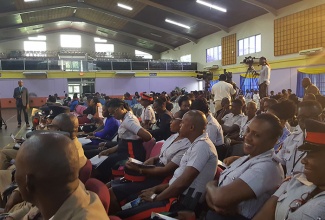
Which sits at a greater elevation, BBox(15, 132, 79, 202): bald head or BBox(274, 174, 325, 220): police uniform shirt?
BBox(15, 132, 79, 202): bald head

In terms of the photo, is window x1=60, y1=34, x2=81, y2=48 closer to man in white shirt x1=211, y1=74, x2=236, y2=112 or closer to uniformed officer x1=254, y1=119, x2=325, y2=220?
man in white shirt x1=211, y1=74, x2=236, y2=112

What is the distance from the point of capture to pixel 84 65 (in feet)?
67.4

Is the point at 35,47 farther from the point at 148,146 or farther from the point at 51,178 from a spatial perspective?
the point at 51,178

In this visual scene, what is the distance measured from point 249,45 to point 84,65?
1032 centimetres

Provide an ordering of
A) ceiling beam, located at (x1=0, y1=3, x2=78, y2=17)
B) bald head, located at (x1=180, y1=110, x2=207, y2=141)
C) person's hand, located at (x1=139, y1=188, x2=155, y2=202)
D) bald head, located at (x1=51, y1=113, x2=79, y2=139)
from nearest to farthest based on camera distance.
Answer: person's hand, located at (x1=139, y1=188, x2=155, y2=202), bald head, located at (x1=180, y1=110, x2=207, y2=141), bald head, located at (x1=51, y1=113, x2=79, y2=139), ceiling beam, located at (x1=0, y1=3, x2=78, y2=17)

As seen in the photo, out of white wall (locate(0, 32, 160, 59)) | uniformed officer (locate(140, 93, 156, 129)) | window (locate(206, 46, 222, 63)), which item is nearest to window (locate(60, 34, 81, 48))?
white wall (locate(0, 32, 160, 59))

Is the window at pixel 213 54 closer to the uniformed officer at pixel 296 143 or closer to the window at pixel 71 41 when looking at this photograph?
the window at pixel 71 41

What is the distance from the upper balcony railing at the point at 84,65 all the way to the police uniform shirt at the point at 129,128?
17105 mm

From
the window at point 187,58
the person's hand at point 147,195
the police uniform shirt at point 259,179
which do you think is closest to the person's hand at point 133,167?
the person's hand at point 147,195

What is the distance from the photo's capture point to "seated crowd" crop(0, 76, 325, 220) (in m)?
1.18

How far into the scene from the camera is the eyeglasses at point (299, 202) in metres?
1.58

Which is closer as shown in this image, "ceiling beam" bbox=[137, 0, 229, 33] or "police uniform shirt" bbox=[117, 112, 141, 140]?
"police uniform shirt" bbox=[117, 112, 141, 140]

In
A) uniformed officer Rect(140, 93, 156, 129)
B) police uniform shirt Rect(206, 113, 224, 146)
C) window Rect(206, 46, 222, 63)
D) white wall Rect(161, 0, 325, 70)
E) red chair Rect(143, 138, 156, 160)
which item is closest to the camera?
police uniform shirt Rect(206, 113, 224, 146)

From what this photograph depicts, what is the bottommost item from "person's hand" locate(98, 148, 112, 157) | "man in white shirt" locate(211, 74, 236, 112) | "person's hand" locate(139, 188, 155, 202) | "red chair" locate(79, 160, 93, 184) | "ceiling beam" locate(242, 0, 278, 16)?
"person's hand" locate(139, 188, 155, 202)
